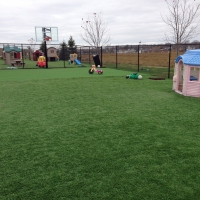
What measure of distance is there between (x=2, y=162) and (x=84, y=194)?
4.42 feet

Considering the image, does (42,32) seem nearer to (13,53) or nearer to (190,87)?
(13,53)

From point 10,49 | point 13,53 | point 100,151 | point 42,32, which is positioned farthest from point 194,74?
point 10,49

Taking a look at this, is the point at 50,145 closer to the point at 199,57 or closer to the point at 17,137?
the point at 17,137

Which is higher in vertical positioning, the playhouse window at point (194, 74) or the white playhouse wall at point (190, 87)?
the playhouse window at point (194, 74)

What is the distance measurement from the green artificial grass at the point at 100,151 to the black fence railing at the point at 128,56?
7882mm

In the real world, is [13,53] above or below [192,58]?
above

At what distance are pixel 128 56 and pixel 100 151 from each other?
24459 mm

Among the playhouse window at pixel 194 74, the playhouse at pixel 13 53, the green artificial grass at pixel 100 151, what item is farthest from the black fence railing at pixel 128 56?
the green artificial grass at pixel 100 151

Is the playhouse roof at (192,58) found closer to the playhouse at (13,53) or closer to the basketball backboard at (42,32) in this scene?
the basketball backboard at (42,32)

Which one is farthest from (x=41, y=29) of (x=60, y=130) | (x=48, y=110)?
(x=60, y=130)

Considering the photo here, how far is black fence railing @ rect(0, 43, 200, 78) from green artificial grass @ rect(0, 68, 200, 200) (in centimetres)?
788

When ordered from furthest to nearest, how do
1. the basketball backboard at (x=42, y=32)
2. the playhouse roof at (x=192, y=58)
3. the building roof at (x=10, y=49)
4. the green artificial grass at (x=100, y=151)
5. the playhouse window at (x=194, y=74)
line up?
the building roof at (x=10, y=49), the basketball backboard at (x=42, y=32), the playhouse window at (x=194, y=74), the playhouse roof at (x=192, y=58), the green artificial grass at (x=100, y=151)

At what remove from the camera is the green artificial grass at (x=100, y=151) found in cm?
243

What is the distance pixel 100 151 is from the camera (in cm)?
332
